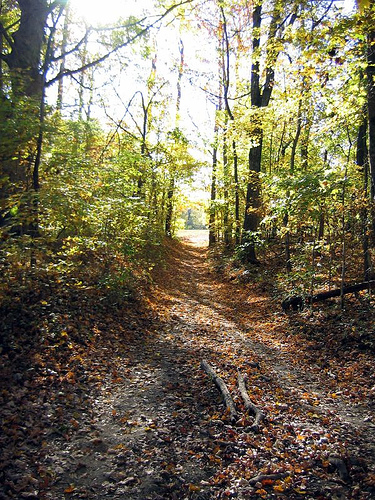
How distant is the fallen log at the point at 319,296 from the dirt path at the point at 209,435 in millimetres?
1757

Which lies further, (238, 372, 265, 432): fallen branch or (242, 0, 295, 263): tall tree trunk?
(242, 0, 295, 263): tall tree trunk

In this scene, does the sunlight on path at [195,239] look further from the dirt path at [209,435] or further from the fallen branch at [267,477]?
the fallen branch at [267,477]

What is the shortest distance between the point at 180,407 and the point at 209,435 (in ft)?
2.52

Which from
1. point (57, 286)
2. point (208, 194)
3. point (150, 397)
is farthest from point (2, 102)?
point (208, 194)

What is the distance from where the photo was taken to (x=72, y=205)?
6.45 meters

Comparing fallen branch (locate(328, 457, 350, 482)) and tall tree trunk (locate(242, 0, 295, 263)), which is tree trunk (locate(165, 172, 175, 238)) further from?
fallen branch (locate(328, 457, 350, 482))

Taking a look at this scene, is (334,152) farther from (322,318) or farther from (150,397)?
(150,397)

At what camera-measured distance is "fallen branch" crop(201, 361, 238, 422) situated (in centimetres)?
467

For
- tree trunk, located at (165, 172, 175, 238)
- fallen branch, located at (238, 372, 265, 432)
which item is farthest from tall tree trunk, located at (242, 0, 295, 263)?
tree trunk, located at (165, 172, 175, 238)

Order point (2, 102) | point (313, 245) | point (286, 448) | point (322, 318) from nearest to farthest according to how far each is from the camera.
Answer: point (286, 448), point (2, 102), point (322, 318), point (313, 245)

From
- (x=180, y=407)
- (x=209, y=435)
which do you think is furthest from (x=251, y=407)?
(x=180, y=407)

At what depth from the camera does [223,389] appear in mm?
5199

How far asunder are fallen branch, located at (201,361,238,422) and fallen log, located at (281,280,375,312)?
3.79 metres

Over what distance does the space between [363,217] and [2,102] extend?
25.4 feet
